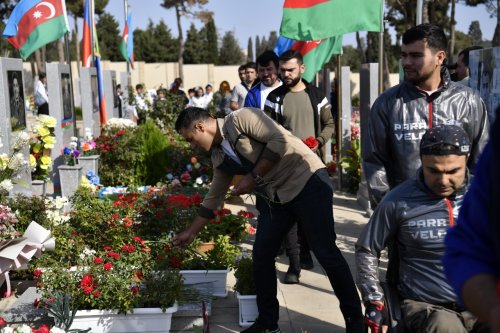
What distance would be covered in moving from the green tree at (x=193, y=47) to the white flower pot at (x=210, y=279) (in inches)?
2473

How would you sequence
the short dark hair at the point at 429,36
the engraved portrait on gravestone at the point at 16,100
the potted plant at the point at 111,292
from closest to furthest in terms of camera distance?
the short dark hair at the point at 429,36, the potted plant at the point at 111,292, the engraved portrait on gravestone at the point at 16,100

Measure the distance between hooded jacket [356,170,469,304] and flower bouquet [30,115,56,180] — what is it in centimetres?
530

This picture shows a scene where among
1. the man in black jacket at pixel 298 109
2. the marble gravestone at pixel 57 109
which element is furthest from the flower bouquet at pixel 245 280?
the marble gravestone at pixel 57 109

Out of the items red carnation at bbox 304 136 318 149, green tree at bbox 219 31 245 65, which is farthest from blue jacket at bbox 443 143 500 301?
green tree at bbox 219 31 245 65

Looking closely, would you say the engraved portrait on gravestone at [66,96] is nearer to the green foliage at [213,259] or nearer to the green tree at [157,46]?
the green foliage at [213,259]

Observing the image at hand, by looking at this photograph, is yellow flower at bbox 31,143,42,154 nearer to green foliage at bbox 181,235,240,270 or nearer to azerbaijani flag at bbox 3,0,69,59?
azerbaijani flag at bbox 3,0,69,59

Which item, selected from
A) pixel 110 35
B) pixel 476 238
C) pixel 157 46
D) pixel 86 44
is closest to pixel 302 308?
pixel 476 238

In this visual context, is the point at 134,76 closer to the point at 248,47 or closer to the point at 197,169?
the point at 197,169

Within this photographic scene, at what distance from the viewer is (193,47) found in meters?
66.6

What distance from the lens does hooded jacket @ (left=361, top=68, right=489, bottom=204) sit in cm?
350

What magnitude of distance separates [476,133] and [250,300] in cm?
191

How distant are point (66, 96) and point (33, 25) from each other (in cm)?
118

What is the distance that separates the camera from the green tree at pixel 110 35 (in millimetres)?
65250

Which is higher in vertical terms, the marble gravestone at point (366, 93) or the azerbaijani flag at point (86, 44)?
the azerbaijani flag at point (86, 44)
